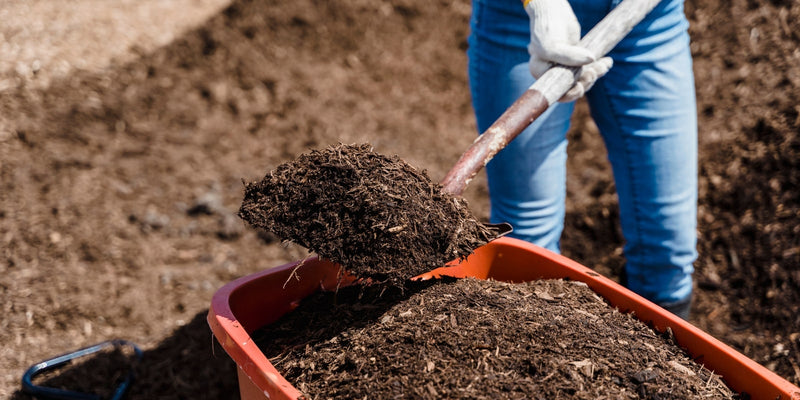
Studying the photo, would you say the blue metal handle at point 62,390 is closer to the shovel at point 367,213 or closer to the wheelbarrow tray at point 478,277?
the wheelbarrow tray at point 478,277

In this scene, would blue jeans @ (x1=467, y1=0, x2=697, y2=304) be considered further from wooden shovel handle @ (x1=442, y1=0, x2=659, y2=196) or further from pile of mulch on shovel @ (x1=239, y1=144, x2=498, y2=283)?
pile of mulch on shovel @ (x1=239, y1=144, x2=498, y2=283)

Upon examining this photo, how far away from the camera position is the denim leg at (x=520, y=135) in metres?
1.75

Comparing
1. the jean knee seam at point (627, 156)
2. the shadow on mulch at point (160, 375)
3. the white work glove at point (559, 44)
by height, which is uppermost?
the white work glove at point (559, 44)

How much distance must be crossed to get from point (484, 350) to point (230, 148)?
2688 mm

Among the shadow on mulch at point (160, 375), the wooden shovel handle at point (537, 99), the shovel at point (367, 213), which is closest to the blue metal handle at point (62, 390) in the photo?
the shadow on mulch at point (160, 375)

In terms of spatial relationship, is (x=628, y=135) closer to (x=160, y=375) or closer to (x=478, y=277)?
(x=478, y=277)

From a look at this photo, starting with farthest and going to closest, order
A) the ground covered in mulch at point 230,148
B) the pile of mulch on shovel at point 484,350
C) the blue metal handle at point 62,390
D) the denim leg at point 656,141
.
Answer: the ground covered in mulch at point 230,148 → the blue metal handle at point 62,390 → the denim leg at point 656,141 → the pile of mulch on shovel at point 484,350

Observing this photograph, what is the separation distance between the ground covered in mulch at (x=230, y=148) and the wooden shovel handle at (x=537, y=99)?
32.4 inches

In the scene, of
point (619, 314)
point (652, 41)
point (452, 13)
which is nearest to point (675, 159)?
point (652, 41)

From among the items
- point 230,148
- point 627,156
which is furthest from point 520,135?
point 230,148

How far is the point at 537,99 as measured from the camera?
1.57 metres

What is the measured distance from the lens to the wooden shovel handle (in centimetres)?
151

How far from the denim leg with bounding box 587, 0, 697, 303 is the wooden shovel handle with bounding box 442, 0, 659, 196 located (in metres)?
0.14

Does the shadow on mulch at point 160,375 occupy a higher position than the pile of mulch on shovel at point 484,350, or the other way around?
the pile of mulch on shovel at point 484,350
